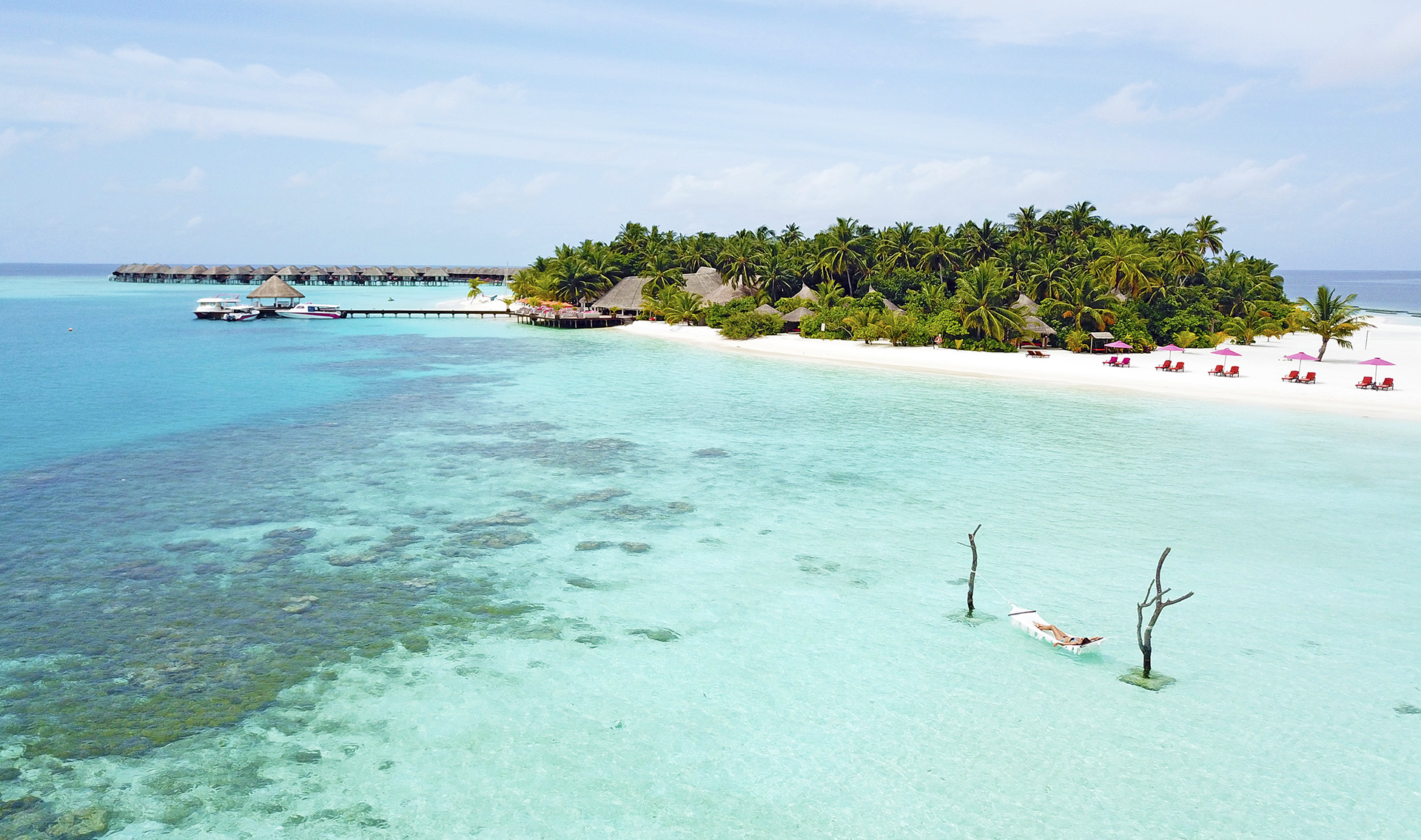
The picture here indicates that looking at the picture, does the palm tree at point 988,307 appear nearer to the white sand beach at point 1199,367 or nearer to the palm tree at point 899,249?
the white sand beach at point 1199,367

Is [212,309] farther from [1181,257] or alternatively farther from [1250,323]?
[1250,323]

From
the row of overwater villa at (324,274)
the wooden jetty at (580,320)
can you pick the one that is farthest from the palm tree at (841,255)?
the row of overwater villa at (324,274)

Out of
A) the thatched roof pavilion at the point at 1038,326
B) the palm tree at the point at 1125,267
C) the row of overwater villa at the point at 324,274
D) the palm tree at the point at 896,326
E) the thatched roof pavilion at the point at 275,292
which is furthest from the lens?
the row of overwater villa at the point at 324,274

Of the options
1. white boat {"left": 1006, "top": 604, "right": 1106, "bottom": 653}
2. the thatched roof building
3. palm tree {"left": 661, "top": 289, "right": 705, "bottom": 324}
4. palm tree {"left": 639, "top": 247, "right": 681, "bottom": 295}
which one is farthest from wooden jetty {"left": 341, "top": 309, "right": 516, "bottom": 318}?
white boat {"left": 1006, "top": 604, "right": 1106, "bottom": 653}

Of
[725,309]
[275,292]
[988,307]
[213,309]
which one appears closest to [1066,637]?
[988,307]

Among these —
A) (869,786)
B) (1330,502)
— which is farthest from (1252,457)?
(869,786)

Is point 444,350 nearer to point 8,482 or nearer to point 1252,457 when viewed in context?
point 8,482
